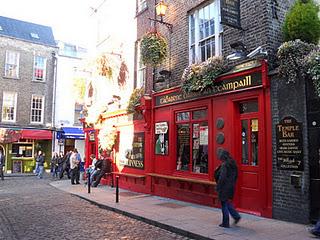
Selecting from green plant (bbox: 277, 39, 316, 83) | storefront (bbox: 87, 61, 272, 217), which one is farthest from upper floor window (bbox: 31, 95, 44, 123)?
green plant (bbox: 277, 39, 316, 83)

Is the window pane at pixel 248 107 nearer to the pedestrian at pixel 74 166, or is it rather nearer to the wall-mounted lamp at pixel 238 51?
the wall-mounted lamp at pixel 238 51

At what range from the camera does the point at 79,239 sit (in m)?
6.96

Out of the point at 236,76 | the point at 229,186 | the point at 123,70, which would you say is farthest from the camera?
the point at 123,70

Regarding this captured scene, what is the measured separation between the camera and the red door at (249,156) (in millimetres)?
8789

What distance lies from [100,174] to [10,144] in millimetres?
13556

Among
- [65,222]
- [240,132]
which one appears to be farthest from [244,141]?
[65,222]

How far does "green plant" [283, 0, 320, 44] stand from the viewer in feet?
27.2

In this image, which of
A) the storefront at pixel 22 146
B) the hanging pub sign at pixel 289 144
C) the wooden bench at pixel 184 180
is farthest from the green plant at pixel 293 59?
the storefront at pixel 22 146

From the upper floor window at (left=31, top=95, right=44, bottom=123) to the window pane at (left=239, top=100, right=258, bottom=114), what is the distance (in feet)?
72.4

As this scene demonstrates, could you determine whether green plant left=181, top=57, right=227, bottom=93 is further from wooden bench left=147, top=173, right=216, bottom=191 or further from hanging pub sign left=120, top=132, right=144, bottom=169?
hanging pub sign left=120, top=132, right=144, bottom=169

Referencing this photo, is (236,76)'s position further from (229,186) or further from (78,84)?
(78,84)

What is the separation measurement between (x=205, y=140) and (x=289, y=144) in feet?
9.96

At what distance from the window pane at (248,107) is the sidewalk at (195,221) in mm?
2651

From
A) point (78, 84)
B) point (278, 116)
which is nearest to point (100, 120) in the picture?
point (78, 84)
